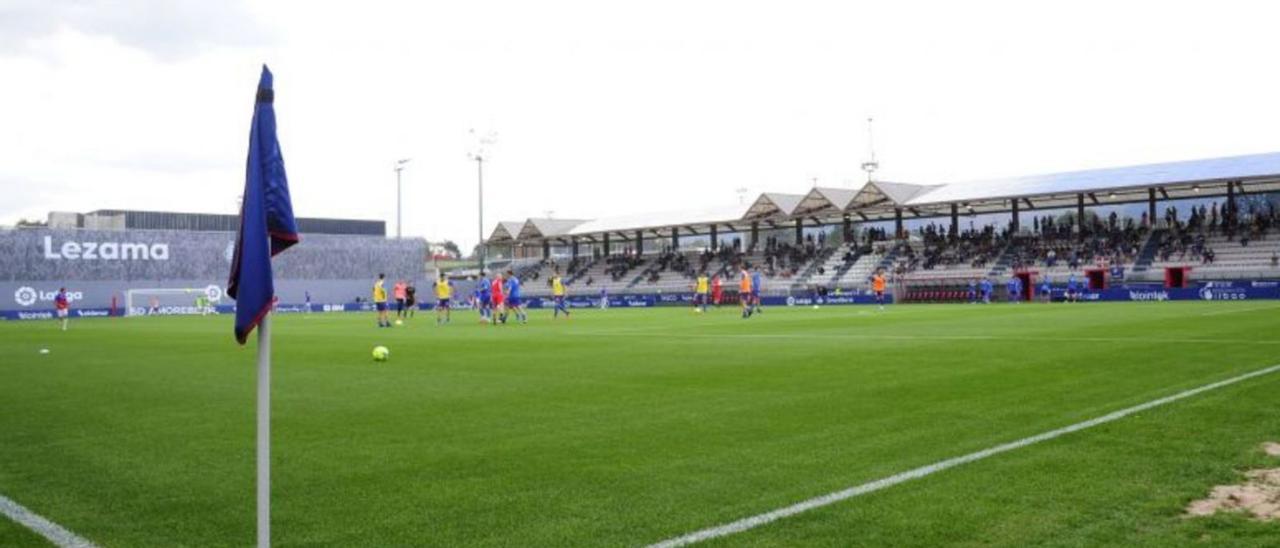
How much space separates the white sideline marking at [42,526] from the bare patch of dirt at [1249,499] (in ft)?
19.7

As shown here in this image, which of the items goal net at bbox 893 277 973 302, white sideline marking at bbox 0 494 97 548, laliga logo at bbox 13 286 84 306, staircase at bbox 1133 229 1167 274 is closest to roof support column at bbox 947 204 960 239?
goal net at bbox 893 277 973 302

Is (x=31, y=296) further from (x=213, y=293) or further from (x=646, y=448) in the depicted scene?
(x=646, y=448)

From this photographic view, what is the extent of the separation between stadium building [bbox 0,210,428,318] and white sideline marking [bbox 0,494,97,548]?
6304 cm

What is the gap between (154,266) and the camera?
6938 cm

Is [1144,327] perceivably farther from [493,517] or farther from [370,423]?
[493,517]

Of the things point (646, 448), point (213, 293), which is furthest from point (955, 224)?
point (646, 448)

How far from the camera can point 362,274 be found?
79.7m

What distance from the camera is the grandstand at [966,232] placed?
52219 mm

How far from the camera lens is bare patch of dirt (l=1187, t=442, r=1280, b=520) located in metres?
5.26

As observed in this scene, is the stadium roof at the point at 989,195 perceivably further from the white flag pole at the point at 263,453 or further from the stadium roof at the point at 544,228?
the white flag pole at the point at 263,453

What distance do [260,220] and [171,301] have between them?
68.5 meters

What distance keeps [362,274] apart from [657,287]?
83.6ft

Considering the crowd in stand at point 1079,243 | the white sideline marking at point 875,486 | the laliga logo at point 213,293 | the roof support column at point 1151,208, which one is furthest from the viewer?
the laliga logo at point 213,293

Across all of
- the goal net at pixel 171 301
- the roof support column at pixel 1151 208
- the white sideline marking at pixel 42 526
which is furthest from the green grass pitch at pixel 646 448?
the goal net at pixel 171 301
